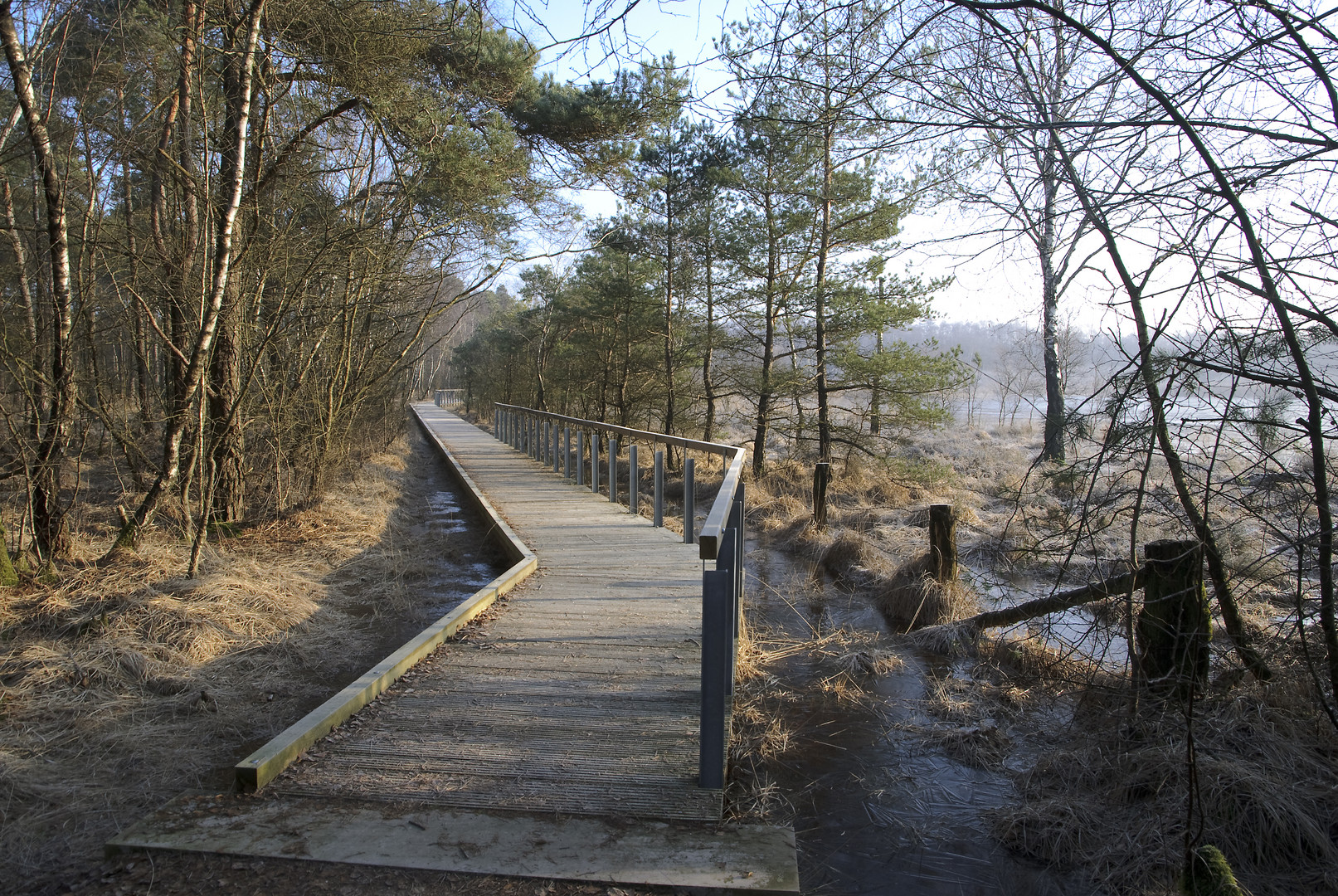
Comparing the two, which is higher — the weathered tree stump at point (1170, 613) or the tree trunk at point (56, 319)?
the tree trunk at point (56, 319)

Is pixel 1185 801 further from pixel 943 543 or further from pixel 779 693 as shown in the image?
pixel 943 543

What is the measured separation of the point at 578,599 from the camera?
5.30 meters

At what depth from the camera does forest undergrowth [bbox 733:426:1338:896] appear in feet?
9.19

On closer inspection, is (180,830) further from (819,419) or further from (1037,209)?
(819,419)

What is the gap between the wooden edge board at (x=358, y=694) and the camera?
9.39 ft

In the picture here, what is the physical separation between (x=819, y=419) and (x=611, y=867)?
481 inches

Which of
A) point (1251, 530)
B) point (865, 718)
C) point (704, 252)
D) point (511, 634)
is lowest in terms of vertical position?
point (865, 718)

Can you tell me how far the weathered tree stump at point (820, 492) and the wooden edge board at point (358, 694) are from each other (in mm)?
4837

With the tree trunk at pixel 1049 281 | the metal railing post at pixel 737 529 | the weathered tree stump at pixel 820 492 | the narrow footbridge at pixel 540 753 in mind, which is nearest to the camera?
the narrow footbridge at pixel 540 753

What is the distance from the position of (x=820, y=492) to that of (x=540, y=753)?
738 cm

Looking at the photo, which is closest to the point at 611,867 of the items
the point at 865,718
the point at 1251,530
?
the point at 865,718

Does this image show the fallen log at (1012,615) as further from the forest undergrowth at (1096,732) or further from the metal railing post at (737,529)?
the metal railing post at (737,529)

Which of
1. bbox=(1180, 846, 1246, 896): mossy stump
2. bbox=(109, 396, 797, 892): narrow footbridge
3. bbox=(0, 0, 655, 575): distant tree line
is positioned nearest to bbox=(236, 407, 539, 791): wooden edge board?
bbox=(109, 396, 797, 892): narrow footbridge

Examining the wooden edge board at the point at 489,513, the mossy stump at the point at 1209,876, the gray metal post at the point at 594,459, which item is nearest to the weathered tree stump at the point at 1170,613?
the mossy stump at the point at 1209,876
